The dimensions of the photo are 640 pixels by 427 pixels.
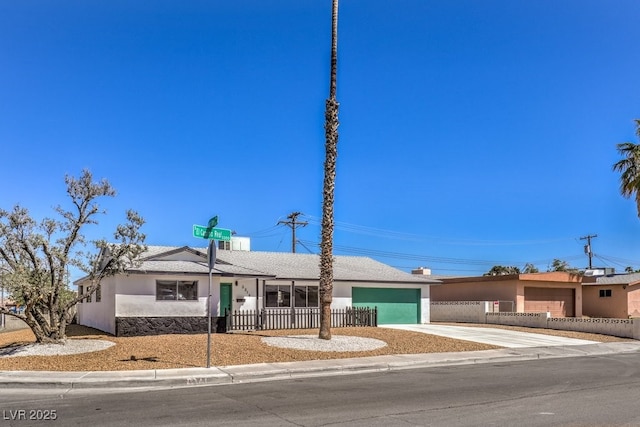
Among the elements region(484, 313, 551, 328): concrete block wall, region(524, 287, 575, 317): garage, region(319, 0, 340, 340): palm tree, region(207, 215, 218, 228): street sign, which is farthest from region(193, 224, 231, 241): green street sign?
region(524, 287, 575, 317): garage

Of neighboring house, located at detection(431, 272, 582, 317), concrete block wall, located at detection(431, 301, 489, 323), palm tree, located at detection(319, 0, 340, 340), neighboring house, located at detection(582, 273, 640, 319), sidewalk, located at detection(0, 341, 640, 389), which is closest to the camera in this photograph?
sidewalk, located at detection(0, 341, 640, 389)

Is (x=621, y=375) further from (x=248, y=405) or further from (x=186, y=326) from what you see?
(x=186, y=326)

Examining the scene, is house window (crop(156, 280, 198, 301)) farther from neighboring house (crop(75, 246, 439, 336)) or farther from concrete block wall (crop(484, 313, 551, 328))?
concrete block wall (crop(484, 313, 551, 328))

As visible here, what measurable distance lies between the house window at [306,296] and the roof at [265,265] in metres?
0.72

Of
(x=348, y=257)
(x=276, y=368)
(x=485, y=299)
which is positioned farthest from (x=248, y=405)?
(x=485, y=299)

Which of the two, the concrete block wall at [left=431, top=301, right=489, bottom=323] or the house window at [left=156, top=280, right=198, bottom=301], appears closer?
the house window at [left=156, top=280, right=198, bottom=301]

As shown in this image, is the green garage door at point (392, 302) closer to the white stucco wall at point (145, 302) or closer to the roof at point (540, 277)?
the roof at point (540, 277)

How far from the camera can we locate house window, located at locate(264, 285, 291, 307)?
27.4 metres

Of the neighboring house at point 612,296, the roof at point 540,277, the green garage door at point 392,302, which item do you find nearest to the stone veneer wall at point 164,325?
the green garage door at point 392,302

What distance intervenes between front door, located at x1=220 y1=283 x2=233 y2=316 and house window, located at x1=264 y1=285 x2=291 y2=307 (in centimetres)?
250

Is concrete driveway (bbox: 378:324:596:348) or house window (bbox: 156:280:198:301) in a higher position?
house window (bbox: 156:280:198:301)

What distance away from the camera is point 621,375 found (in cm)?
1344

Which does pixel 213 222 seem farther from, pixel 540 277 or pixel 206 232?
pixel 540 277

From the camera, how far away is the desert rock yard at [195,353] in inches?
540
